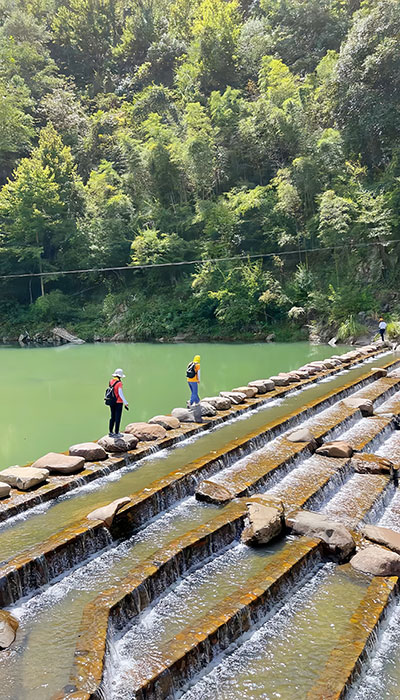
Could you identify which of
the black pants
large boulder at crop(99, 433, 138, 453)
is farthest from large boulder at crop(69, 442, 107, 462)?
the black pants

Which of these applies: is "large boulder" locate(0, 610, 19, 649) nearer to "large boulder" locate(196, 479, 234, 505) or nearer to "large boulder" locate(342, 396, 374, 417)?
"large boulder" locate(196, 479, 234, 505)

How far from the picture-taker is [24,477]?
6.18 meters

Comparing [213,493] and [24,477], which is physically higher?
[24,477]

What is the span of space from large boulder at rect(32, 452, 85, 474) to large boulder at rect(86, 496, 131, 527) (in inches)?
57.6

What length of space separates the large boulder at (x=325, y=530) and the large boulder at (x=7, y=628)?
2958 mm

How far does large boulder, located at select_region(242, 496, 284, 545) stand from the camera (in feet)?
16.4

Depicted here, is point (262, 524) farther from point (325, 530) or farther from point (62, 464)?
point (62, 464)

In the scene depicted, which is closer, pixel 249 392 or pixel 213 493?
pixel 213 493

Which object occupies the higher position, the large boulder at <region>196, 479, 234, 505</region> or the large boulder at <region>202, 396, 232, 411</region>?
the large boulder at <region>202, 396, 232, 411</region>

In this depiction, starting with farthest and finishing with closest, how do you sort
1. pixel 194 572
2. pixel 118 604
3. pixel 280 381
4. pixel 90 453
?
pixel 280 381
pixel 90 453
pixel 194 572
pixel 118 604

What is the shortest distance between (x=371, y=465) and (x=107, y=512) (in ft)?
13.0

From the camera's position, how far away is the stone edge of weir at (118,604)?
3096mm

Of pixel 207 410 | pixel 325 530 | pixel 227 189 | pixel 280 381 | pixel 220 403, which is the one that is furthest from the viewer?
pixel 227 189

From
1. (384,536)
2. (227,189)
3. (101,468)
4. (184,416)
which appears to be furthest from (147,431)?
(227,189)
